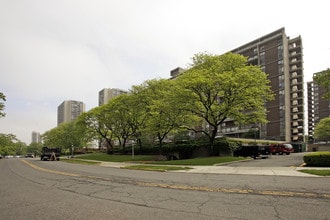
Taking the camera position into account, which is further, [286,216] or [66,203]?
[66,203]

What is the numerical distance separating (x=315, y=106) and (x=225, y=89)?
144 meters

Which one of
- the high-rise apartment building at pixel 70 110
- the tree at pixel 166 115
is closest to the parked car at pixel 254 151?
the tree at pixel 166 115

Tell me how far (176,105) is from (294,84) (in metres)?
67.9

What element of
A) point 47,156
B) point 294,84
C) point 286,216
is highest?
point 294,84

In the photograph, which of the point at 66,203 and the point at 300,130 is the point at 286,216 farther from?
the point at 300,130

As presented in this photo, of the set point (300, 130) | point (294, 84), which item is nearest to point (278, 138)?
point (300, 130)

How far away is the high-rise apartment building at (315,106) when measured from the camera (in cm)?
14225

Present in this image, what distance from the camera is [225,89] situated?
30.2 meters

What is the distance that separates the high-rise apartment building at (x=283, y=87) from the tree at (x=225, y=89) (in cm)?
5206

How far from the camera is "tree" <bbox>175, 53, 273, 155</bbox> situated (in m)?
29.3

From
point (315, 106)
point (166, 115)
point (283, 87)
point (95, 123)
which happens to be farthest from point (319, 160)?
point (315, 106)

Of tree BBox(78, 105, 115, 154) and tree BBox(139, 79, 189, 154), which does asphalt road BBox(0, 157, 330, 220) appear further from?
tree BBox(78, 105, 115, 154)

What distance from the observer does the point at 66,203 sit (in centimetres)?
838

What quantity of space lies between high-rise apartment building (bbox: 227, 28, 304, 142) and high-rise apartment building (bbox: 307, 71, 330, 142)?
6164cm
